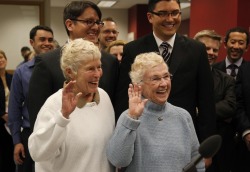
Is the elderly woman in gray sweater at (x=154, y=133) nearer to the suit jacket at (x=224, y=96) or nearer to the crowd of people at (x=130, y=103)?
the crowd of people at (x=130, y=103)

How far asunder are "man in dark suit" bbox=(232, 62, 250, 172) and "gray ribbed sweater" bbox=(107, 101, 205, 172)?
123 cm

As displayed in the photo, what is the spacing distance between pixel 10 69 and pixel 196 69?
703 centimetres

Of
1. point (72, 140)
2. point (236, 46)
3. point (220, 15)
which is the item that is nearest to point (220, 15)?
point (220, 15)

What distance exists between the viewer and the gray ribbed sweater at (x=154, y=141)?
1718mm

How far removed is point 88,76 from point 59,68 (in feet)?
1.54

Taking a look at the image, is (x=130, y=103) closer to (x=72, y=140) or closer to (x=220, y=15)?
(x=72, y=140)

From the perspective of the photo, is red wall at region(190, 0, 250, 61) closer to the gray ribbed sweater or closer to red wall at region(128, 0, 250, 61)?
red wall at region(128, 0, 250, 61)

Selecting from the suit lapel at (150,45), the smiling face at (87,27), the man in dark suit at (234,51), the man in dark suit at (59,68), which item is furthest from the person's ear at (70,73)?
the man in dark suit at (234,51)

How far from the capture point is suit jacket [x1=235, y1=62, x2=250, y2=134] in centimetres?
306

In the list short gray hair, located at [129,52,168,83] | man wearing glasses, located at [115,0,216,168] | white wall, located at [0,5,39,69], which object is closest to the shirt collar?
man wearing glasses, located at [115,0,216,168]

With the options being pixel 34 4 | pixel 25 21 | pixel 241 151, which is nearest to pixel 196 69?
pixel 241 151

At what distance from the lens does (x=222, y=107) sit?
9.50 feet

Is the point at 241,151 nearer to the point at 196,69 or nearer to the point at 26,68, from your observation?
the point at 196,69

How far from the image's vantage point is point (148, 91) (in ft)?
6.20
